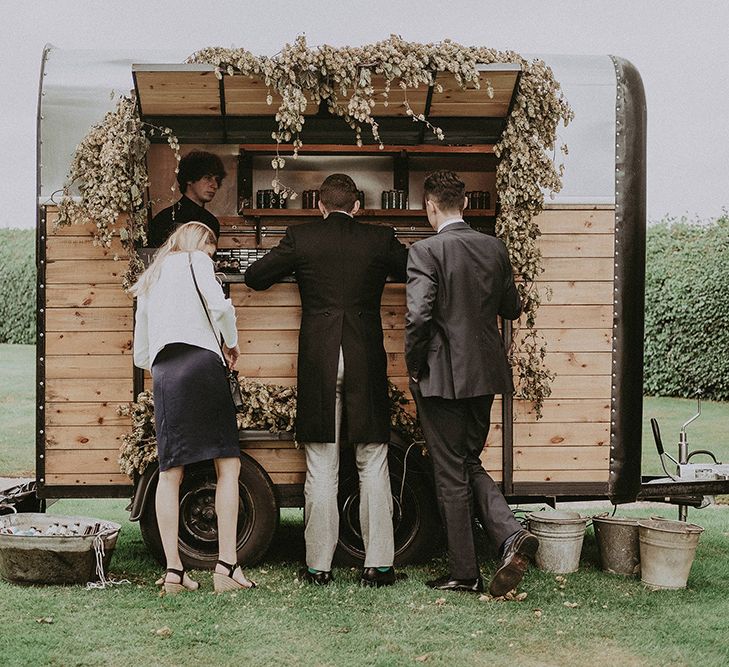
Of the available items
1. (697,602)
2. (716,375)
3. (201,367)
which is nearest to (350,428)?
(201,367)

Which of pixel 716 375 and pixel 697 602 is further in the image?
pixel 716 375

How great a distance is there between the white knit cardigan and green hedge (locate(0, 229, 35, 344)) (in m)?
13.9

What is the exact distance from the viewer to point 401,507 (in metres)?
4.86

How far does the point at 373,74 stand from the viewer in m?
4.53

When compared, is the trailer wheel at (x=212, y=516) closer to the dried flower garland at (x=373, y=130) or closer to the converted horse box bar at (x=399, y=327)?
the converted horse box bar at (x=399, y=327)

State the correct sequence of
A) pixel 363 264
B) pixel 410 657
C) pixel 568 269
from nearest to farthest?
pixel 410 657, pixel 363 264, pixel 568 269

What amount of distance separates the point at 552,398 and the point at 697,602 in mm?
1226

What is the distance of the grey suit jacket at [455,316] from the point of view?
4.34 metres

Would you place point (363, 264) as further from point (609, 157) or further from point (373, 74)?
point (609, 157)

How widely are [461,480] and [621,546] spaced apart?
107cm

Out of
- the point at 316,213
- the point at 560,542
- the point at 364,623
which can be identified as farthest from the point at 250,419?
the point at 316,213

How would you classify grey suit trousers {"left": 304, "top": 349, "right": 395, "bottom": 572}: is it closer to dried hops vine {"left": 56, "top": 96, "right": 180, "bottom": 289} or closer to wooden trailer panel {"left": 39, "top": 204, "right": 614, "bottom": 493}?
wooden trailer panel {"left": 39, "top": 204, "right": 614, "bottom": 493}

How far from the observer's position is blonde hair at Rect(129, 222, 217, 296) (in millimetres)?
4391

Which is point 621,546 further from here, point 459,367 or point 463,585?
point 459,367
